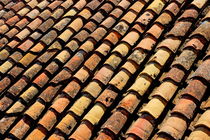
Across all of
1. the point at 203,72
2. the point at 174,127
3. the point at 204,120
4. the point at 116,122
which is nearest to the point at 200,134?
the point at 204,120

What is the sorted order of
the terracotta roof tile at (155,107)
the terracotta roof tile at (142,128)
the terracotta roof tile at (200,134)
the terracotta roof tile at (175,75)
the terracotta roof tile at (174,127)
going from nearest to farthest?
the terracotta roof tile at (200,134) < the terracotta roof tile at (174,127) < the terracotta roof tile at (142,128) < the terracotta roof tile at (155,107) < the terracotta roof tile at (175,75)

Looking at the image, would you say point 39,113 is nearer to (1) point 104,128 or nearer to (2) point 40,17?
(1) point 104,128

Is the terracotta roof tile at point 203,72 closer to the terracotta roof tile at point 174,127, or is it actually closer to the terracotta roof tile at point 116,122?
the terracotta roof tile at point 174,127

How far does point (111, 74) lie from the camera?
10.9 ft

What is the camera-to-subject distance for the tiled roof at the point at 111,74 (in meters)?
2.73

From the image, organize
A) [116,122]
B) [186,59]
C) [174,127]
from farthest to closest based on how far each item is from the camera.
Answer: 1. [186,59]
2. [116,122]
3. [174,127]

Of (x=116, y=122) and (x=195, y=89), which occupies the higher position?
(x=195, y=89)

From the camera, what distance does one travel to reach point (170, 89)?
285 centimetres

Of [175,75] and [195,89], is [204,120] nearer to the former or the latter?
→ [195,89]

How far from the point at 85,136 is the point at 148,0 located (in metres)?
2.33

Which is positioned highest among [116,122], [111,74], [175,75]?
[175,75]

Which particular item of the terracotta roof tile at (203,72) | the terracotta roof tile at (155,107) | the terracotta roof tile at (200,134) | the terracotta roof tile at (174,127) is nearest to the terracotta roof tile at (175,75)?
the terracotta roof tile at (203,72)

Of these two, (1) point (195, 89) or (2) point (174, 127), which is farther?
(1) point (195, 89)

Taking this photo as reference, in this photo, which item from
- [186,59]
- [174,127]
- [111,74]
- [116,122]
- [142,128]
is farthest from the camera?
[111,74]
